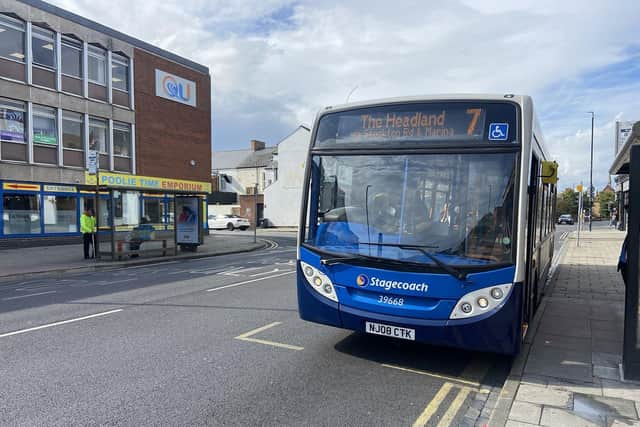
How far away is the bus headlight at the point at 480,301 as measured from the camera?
14.0 ft

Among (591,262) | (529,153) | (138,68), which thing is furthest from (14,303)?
(138,68)

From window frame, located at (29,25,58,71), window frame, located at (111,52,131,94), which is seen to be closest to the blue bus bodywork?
window frame, located at (29,25,58,71)

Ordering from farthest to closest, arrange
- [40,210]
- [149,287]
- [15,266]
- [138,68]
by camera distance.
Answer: [138,68] → [40,210] → [15,266] → [149,287]

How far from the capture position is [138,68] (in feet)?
87.0

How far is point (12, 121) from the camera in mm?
20422

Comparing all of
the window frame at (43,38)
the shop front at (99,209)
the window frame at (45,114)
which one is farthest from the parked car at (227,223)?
the window frame at (43,38)

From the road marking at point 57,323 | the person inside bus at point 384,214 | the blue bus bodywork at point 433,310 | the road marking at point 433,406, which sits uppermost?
the person inside bus at point 384,214

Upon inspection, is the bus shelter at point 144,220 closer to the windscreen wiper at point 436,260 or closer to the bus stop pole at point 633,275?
the windscreen wiper at point 436,260

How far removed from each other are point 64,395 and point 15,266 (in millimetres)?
12624

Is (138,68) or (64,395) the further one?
(138,68)

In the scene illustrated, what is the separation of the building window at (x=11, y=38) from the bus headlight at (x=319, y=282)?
21.7m

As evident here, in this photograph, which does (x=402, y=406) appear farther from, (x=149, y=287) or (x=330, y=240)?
(x=149, y=287)

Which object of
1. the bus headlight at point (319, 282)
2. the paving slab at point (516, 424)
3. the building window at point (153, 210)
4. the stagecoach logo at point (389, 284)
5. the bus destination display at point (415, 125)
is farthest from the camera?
the building window at point (153, 210)

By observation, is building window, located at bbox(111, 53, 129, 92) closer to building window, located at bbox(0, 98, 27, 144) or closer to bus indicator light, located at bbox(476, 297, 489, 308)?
building window, located at bbox(0, 98, 27, 144)
